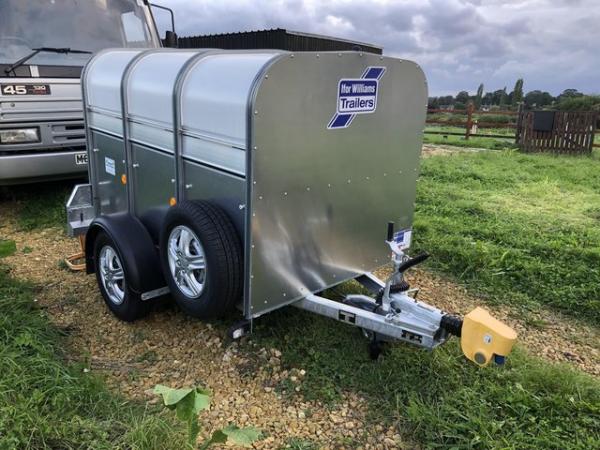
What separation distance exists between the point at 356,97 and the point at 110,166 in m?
2.31

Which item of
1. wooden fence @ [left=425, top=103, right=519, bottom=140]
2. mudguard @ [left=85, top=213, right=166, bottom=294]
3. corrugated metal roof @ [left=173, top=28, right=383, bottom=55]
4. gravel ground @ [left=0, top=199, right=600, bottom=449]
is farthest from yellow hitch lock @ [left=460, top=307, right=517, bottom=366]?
wooden fence @ [left=425, top=103, right=519, bottom=140]

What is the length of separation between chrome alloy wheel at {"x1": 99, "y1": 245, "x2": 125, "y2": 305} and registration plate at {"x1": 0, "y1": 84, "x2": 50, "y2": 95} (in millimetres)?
2668

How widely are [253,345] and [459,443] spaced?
147cm

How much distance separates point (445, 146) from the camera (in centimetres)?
1462

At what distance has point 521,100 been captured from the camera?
Result: 2675 cm

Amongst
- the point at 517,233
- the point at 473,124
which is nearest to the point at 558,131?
the point at 473,124

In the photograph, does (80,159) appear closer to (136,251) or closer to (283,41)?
(136,251)

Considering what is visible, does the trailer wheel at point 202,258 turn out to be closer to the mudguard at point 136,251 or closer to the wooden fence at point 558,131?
the mudguard at point 136,251

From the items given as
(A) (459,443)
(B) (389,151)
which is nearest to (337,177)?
(B) (389,151)

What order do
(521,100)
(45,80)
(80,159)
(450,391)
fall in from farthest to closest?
(521,100) < (80,159) < (45,80) < (450,391)

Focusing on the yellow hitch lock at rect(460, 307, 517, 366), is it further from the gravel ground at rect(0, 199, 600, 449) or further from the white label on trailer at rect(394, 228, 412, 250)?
the white label on trailer at rect(394, 228, 412, 250)

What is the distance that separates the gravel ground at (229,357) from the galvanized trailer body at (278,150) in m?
0.51

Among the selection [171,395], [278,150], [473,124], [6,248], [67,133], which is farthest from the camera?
[473,124]

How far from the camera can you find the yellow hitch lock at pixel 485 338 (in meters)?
2.38
